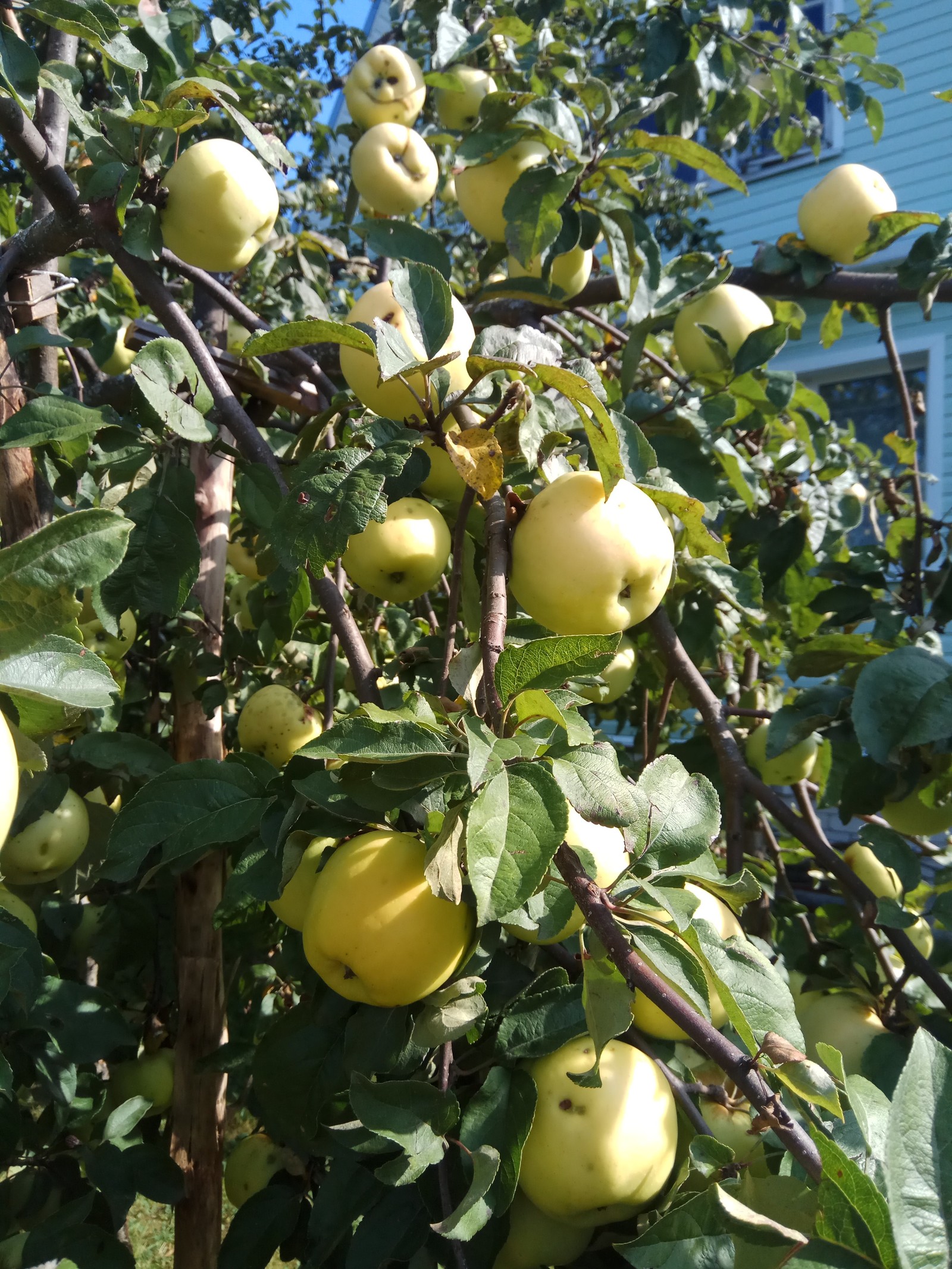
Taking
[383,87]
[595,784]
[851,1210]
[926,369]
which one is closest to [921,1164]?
[851,1210]

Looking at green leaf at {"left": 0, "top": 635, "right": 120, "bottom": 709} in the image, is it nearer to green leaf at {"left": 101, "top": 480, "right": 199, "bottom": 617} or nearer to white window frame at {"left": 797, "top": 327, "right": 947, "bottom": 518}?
green leaf at {"left": 101, "top": 480, "right": 199, "bottom": 617}

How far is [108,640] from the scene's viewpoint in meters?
1.66

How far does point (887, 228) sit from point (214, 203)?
1.28m

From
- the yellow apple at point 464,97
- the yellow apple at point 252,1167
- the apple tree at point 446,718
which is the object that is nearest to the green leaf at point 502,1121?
the apple tree at point 446,718

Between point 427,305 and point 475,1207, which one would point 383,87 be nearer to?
point 427,305

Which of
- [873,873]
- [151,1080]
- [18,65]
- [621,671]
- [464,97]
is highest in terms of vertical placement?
[18,65]

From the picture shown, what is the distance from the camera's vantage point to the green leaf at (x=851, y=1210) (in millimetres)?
589

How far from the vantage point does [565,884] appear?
0.86m

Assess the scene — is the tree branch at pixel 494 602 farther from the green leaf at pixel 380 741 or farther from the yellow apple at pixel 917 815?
the yellow apple at pixel 917 815

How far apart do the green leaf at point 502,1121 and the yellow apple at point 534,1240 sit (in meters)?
0.15

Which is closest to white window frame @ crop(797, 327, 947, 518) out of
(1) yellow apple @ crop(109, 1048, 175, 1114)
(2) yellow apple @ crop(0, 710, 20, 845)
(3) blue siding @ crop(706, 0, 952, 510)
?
(3) blue siding @ crop(706, 0, 952, 510)

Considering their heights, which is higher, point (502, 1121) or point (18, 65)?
point (18, 65)

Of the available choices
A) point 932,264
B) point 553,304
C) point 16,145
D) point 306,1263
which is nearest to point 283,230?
point 553,304

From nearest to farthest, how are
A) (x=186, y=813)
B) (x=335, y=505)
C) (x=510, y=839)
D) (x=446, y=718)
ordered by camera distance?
(x=510, y=839)
(x=446, y=718)
(x=335, y=505)
(x=186, y=813)
